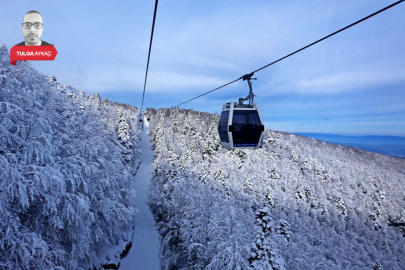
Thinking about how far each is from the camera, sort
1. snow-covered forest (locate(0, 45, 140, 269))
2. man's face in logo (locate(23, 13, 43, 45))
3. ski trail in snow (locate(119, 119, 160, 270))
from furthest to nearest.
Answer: ski trail in snow (locate(119, 119, 160, 270))
man's face in logo (locate(23, 13, 43, 45))
snow-covered forest (locate(0, 45, 140, 269))

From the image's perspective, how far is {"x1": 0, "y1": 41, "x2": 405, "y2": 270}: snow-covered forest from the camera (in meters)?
8.15

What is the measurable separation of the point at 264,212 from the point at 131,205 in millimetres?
15027

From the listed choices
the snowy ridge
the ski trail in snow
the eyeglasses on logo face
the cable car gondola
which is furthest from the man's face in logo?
the ski trail in snow

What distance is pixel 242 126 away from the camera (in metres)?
7.69

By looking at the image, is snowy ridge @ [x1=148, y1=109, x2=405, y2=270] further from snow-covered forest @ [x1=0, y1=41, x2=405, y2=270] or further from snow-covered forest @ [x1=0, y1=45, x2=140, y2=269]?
snow-covered forest @ [x1=0, y1=45, x2=140, y2=269]

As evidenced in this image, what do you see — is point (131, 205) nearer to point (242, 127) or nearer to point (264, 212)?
point (264, 212)

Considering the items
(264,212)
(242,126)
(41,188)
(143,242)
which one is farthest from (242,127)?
(143,242)

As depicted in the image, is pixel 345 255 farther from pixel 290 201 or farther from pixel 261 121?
pixel 261 121

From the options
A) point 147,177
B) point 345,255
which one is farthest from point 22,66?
point 345,255

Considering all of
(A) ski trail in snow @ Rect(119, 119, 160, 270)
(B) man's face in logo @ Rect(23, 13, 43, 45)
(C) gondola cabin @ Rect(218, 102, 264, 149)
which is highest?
(B) man's face in logo @ Rect(23, 13, 43, 45)

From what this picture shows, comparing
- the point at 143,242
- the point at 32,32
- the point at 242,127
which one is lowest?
the point at 143,242

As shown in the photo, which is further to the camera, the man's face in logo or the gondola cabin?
the man's face in logo

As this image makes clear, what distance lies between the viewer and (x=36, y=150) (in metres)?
8.32

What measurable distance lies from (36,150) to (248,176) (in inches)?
1482
